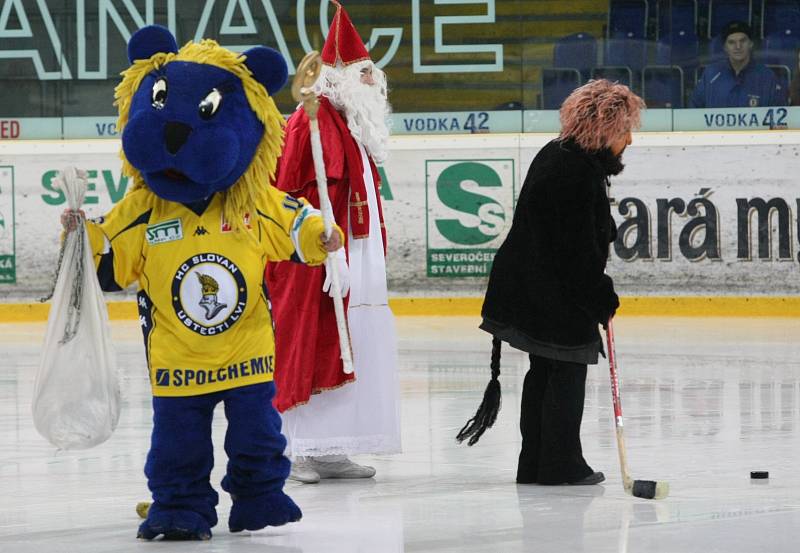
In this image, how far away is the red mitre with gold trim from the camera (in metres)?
5.71

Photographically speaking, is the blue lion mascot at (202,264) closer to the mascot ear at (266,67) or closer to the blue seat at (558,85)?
the mascot ear at (266,67)

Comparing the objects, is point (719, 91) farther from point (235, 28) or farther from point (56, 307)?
point (56, 307)

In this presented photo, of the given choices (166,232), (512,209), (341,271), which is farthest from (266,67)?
(512,209)

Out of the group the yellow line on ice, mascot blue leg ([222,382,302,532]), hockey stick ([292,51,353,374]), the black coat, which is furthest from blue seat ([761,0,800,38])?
mascot blue leg ([222,382,302,532])

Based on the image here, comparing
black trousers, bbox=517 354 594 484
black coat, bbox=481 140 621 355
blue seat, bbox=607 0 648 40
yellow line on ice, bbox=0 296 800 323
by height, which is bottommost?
yellow line on ice, bbox=0 296 800 323

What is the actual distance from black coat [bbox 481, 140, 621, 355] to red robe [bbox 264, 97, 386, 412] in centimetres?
54

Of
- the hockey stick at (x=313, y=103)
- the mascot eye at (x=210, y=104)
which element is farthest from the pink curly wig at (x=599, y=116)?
the mascot eye at (x=210, y=104)

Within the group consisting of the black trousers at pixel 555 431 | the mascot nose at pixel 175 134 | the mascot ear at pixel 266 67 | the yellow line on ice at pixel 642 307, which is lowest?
the yellow line on ice at pixel 642 307

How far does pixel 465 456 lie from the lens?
6023 millimetres

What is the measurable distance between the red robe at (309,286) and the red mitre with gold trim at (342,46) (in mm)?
236

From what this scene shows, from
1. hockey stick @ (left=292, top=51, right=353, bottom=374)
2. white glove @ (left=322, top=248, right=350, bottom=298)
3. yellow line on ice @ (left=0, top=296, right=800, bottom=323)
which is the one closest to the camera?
hockey stick @ (left=292, top=51, right=353, bottom=374)

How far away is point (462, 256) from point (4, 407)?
221 inches

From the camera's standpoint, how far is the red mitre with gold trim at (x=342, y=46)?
18.7ft

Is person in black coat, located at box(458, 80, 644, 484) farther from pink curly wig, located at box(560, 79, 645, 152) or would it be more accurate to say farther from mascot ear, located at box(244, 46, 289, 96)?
mascot ear, located at box(244, 46, 289, 96)
